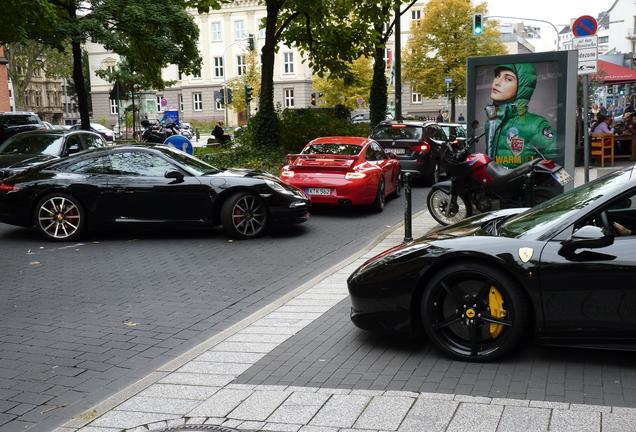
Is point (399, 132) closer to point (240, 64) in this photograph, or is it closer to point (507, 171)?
point (507, 171)

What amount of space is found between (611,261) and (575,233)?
0.31 metres

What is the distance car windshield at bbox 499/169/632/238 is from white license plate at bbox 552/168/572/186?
16.8ft

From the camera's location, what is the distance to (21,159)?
13977mm

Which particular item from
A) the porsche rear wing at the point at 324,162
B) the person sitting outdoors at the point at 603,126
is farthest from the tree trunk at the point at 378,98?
the porsche rear wing at the point at 324,162

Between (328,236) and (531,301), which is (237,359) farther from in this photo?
(328,236)

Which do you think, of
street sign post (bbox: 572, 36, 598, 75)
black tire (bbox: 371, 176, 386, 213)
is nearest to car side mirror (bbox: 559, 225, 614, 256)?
street sign post (bbox: 572, 36, 598, 75)

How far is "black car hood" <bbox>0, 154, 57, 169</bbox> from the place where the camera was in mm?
13102

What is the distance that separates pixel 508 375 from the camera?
4.60m

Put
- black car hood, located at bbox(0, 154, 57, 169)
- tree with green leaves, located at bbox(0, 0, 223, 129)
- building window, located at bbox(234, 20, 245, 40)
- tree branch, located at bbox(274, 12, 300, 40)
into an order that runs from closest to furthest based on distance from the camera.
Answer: black car hood, located at bbox(0, 154, 57, 169) < tree with green leaves, located at bbox(0, 0, 223, 129) < tree branch, located at bbox(274, 12, 300, 40) < building window, located at bbox(234, 20, 245, 40)

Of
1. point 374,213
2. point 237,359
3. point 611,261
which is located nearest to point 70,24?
point 374,213

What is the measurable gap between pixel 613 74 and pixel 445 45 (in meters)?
36.6

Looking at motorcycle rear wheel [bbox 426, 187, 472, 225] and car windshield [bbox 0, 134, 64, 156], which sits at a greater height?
car windshield [bbox 0, 134, 64, 156]

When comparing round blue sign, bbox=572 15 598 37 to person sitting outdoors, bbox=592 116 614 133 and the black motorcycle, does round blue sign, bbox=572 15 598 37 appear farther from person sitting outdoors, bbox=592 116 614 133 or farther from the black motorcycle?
person sitting outdoors, bbox=592 116 614 133

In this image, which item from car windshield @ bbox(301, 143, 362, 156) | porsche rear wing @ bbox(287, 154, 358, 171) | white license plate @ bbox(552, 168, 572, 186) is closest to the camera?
white license plate @ bbox(552, 168, 572, 186)
